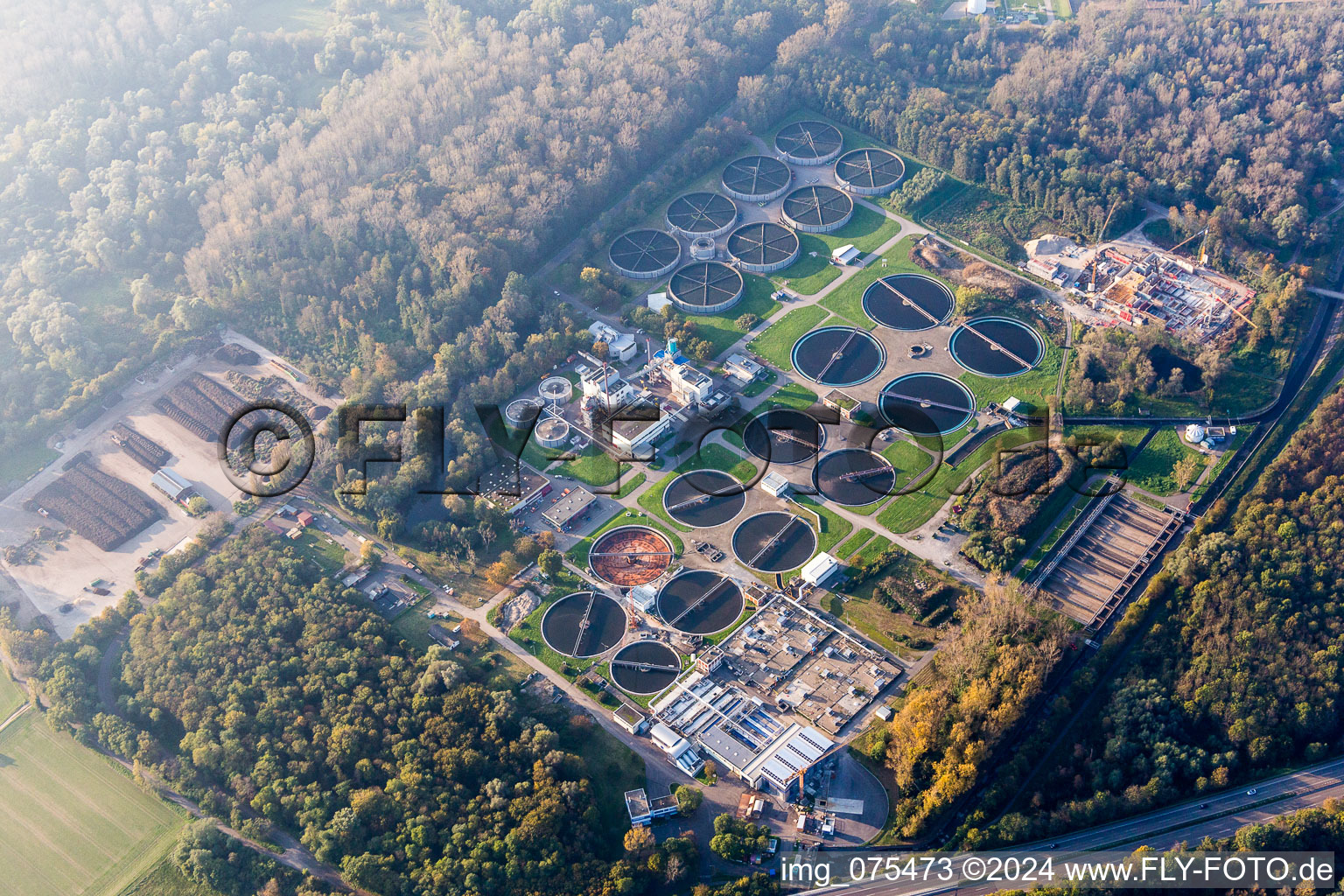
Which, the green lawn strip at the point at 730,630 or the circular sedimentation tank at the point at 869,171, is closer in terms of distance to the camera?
the green lawn strip at the point at 730,630

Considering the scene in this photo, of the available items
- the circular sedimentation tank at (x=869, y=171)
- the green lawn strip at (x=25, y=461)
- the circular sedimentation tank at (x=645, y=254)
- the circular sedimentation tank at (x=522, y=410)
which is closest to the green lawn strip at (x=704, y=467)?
the circular sedimentation tank at (x=522, y=410)

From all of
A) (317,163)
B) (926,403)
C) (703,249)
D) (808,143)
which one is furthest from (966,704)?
(317,163)

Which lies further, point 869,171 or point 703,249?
point 869,171

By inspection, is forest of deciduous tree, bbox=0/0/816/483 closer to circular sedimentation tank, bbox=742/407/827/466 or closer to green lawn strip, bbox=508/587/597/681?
green lawn strip, bbox=508/587/597/681

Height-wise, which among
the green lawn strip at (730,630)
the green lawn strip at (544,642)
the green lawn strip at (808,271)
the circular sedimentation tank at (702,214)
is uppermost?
the circular sedimentation tank at (702,214)

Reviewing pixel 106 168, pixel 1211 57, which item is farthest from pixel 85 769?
pixel 1211 57

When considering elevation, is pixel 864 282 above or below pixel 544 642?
above

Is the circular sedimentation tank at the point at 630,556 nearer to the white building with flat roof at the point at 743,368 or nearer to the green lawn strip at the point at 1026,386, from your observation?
the white building with flat roof at the point at 743,368

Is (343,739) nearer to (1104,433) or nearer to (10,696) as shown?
(10,696)
